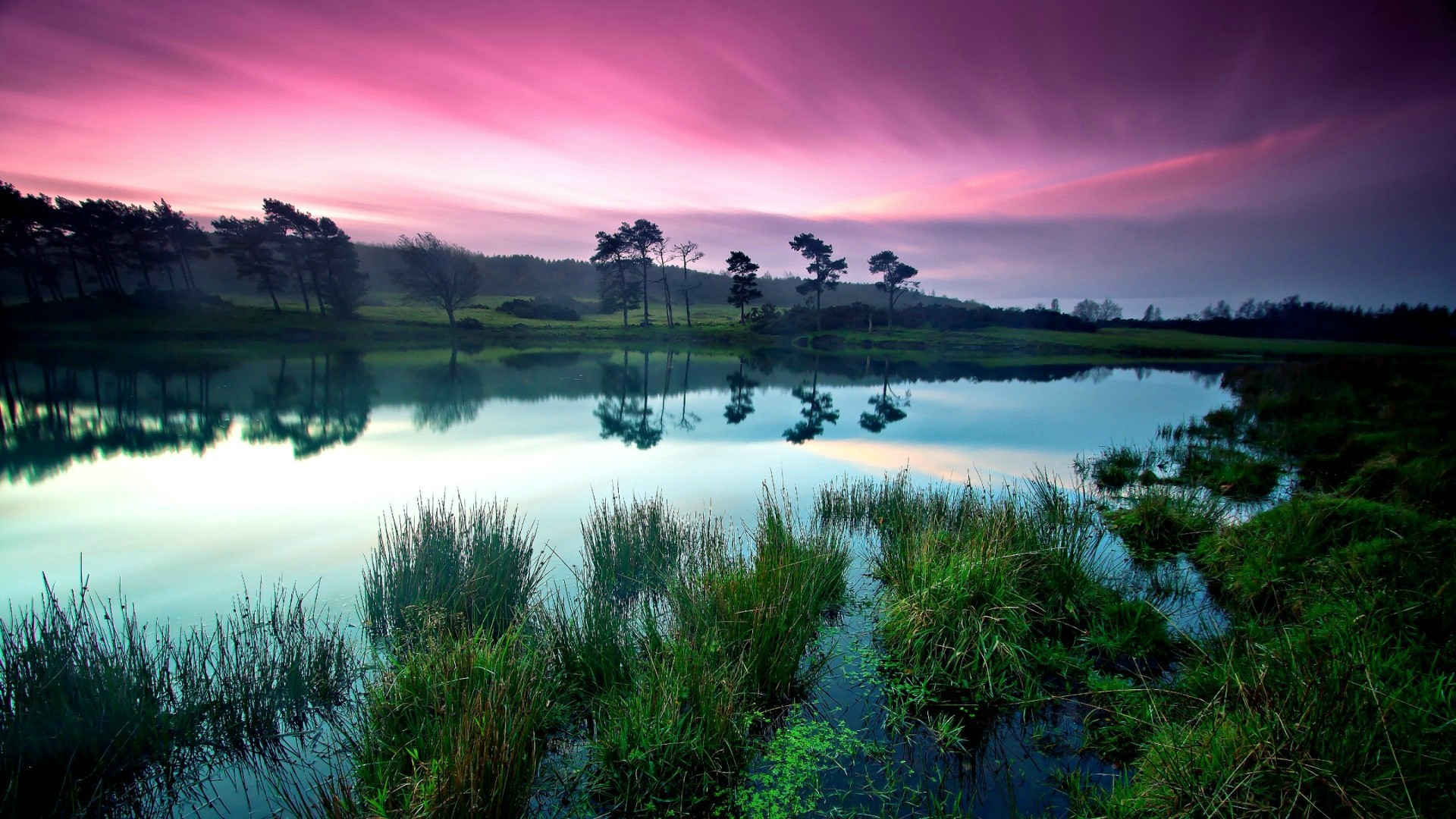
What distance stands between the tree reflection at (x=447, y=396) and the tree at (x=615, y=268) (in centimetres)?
3453

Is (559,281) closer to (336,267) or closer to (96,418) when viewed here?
(336,267)

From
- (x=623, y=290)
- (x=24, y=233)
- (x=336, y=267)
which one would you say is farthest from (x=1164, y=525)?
(x=24, y=233)

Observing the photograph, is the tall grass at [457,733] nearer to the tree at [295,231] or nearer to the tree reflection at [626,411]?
the tree reflection at [626,411]

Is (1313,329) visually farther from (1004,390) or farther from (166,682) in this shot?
(166,682)

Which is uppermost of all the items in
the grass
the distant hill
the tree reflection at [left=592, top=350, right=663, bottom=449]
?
the distant hill

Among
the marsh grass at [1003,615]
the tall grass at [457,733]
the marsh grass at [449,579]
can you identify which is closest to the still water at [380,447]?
the marsh grass at [449,579]

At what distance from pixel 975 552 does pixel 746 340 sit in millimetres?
63637

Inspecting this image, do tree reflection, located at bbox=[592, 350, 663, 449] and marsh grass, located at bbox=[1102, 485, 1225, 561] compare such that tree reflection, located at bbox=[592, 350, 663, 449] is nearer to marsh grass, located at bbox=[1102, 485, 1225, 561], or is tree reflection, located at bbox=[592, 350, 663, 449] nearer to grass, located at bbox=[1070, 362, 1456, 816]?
marsh grass, located at bbox=[1102, 485, 1225, 561]

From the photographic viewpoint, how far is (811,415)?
81.6 feet

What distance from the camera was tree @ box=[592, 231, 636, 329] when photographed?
228 feet

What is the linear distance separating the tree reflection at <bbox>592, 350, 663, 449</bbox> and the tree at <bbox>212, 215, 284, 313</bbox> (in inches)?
1857

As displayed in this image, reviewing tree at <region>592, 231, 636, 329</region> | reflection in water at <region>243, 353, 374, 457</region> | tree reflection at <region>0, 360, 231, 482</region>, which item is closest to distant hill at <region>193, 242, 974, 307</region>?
tree at <region>592, 231, 636, 329</region>

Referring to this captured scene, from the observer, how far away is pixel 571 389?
99.0 feet

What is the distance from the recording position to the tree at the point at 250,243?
59.6 meters
